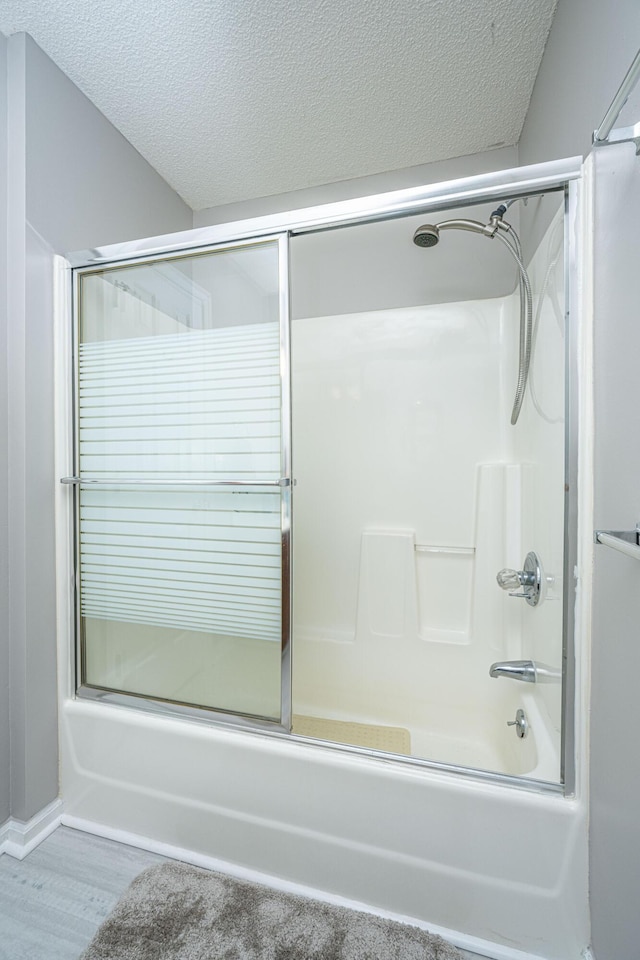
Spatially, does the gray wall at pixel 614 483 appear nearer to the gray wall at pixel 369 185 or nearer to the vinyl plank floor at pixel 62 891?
the vinyl plank floor at pixel 62 891

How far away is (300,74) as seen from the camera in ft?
4.85

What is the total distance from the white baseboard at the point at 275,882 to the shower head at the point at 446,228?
1943 millimetres

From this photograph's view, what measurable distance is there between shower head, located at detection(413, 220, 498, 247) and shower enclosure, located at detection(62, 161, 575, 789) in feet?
0.04

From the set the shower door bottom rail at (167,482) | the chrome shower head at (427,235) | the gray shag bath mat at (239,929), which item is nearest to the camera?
the gray shag bath mat at (239,929)

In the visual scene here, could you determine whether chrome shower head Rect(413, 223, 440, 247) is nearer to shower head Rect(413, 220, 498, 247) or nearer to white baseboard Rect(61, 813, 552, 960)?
shower head Rect(413, 220, 498, 247)

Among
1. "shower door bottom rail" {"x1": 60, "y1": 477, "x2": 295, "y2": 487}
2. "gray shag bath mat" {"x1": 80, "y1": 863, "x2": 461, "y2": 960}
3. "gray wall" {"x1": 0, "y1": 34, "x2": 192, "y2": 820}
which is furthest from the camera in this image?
"gray wall" {"x1": 0, "y1": 34, "x2": 192, "y2": 820}

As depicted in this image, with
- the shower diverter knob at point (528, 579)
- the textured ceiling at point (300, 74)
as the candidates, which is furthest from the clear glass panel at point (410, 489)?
the textured ceiling at point (300, 74)

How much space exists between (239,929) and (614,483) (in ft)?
4.31

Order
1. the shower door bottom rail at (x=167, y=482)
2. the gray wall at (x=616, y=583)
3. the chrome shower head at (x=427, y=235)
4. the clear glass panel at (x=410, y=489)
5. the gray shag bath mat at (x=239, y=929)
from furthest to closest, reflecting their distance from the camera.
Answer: the clear glass panel at (x=410, y=489), the chrome shower head at (x=427, y=235), the shower door bottom rail at (x=167, y=482), the gray shag bath mat at (x=239, y=929), the gray wall at (x=616, y=583)

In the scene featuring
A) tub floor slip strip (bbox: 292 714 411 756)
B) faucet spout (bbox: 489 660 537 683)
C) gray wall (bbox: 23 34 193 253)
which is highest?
gray wall (bbox: 23 34 193 253)

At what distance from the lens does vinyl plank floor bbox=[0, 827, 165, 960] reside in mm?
1064

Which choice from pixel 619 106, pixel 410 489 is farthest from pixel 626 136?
pixel 410 489

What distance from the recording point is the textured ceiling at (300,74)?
129 centimetres

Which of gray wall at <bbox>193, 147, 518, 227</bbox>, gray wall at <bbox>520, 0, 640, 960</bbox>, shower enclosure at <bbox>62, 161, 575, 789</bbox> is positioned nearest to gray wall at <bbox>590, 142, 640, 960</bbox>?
gray wall at <bbox>520, 0, 640, 960</bbox>
